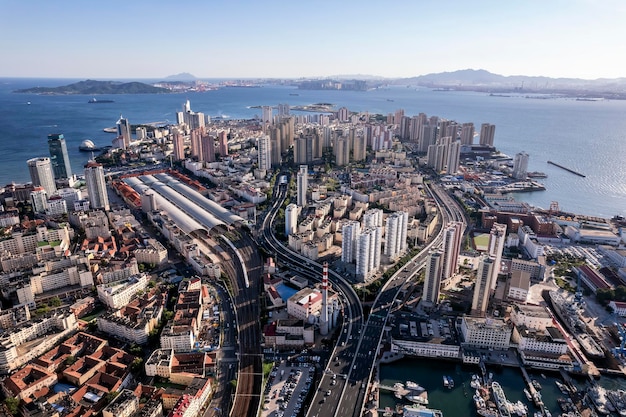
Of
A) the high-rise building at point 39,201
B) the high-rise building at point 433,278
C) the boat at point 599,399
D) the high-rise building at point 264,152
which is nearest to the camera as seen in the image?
the boat at point 599,399

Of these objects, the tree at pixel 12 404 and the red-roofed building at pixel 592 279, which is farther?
the red-roofed building at pixel 592 279

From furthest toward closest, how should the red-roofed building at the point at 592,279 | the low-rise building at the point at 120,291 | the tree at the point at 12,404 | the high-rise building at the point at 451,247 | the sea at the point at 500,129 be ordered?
the sea at the point at 500,129 < the red-roofed building at the point at 592,279 < the high-rise building at the point at 451,247 < the low-rise building at the point at 120,291 < the tree at the point at 12,404

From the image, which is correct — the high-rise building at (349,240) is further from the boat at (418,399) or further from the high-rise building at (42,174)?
the high-rise building at (42,174)

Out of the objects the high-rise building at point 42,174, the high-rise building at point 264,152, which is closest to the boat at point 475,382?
the high-rise building at point 264,152

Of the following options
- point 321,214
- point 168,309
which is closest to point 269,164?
point 321,214

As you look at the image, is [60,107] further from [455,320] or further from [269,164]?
[455,320]

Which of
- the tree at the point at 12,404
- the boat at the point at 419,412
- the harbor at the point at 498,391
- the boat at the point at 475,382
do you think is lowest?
the harbor at the point at 498,391

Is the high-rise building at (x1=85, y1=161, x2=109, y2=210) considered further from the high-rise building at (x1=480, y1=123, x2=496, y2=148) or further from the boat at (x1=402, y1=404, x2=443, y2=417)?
the high-rise building at (x1=480, y1=123, x2=496, y2=148)

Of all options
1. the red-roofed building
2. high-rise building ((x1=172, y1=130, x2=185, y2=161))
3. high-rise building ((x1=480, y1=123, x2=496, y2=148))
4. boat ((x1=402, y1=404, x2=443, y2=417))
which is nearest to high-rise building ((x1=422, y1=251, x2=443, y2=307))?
boat ((x1=402, y1=404, x2=443, y2=417))
